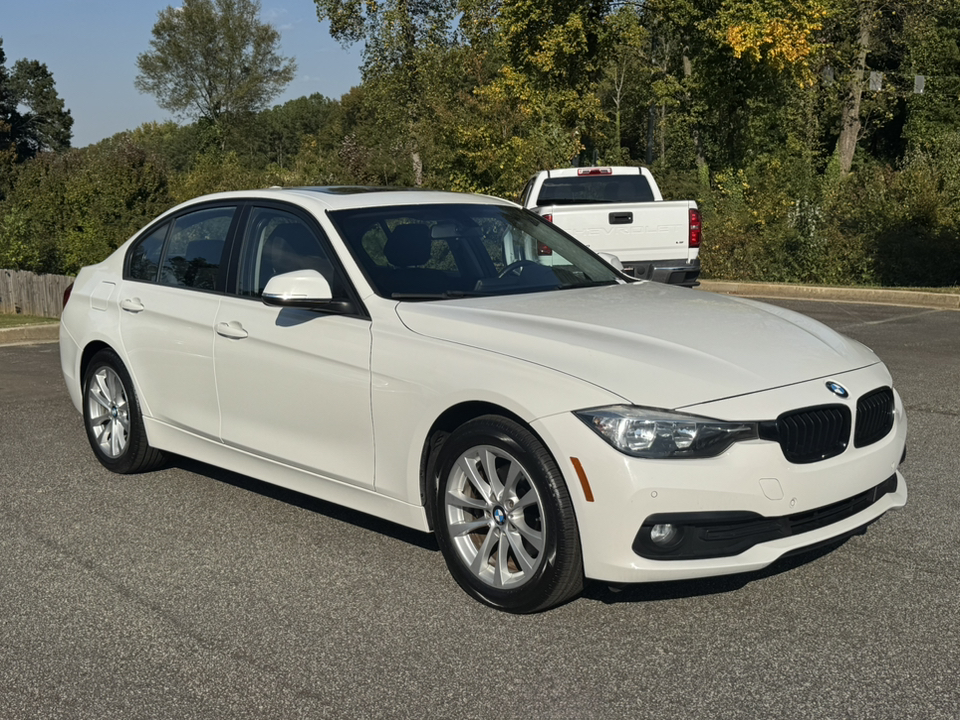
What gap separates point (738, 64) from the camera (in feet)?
106

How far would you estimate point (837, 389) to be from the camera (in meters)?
4.39

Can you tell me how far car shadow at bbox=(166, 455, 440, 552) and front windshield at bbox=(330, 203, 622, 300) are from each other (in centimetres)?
119

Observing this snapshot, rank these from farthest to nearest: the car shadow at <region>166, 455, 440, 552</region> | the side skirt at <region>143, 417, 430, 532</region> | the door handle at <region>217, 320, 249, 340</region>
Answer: the door handle at <region>217, 320, 249, 340</region> < the car shadow at <region>166, 455, 440, 552</region> < the side skirt at <region>143, 417, 430, 532</region>

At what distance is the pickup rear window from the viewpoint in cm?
1552

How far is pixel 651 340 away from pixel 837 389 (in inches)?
29.2

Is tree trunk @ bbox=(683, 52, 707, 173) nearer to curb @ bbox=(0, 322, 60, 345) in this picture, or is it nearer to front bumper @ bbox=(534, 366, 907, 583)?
curb @ bbox=(0, 322, 60, 345)

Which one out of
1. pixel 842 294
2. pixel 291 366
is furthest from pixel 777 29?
pixel 291 366

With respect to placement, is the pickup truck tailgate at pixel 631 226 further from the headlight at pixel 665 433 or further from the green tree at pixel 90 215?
the green tree at pixel 90 215

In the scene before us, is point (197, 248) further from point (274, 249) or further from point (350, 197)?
point (350, 197)

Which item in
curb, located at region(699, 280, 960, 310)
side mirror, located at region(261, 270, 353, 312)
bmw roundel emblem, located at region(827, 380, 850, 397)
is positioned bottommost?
curb, located at region(699, 280, 960, 310)

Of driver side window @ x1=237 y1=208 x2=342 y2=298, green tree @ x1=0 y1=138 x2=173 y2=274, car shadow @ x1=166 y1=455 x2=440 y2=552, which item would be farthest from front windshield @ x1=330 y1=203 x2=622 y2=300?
green tree @ x1=0 y1=138 x2=173 y2=274

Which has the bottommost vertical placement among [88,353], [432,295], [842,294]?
[842,294]

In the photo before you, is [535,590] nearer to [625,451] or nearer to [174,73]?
[625,451]

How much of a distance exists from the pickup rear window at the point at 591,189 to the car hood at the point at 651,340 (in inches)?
403
